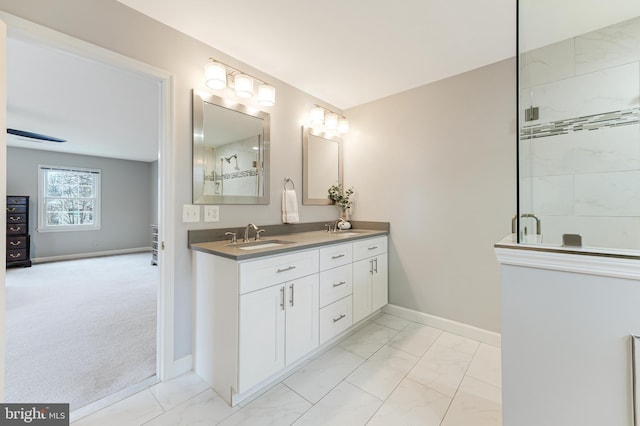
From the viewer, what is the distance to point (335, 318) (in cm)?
212

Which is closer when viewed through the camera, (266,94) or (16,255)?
(266,94)

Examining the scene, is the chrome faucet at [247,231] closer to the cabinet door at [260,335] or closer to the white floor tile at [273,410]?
the cabinet door at [260,335]

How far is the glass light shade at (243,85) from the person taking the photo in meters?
2.06

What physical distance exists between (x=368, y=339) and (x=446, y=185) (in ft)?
5.12

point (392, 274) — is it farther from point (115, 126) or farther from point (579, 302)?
point (115, 126)

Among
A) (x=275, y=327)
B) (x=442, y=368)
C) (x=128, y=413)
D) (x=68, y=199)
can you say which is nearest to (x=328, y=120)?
(x=275, y=327)

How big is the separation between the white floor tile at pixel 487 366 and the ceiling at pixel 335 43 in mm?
2104

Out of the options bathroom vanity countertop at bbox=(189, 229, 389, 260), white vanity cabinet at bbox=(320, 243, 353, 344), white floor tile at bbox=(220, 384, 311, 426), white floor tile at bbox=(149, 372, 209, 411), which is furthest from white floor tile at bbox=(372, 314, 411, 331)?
white floor tile at bbox=(149, 372, 209, 411)

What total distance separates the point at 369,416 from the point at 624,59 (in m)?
2.67

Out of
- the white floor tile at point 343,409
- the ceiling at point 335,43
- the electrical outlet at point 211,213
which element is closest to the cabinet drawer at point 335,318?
the white floor tile at point 343,409

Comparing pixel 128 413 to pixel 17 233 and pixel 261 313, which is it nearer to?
pixel 261 313

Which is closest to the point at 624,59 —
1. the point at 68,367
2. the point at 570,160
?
the point at 570,160

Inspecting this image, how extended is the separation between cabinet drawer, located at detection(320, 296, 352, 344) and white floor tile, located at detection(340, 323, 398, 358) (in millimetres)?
152

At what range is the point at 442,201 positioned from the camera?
2482 millimetres
